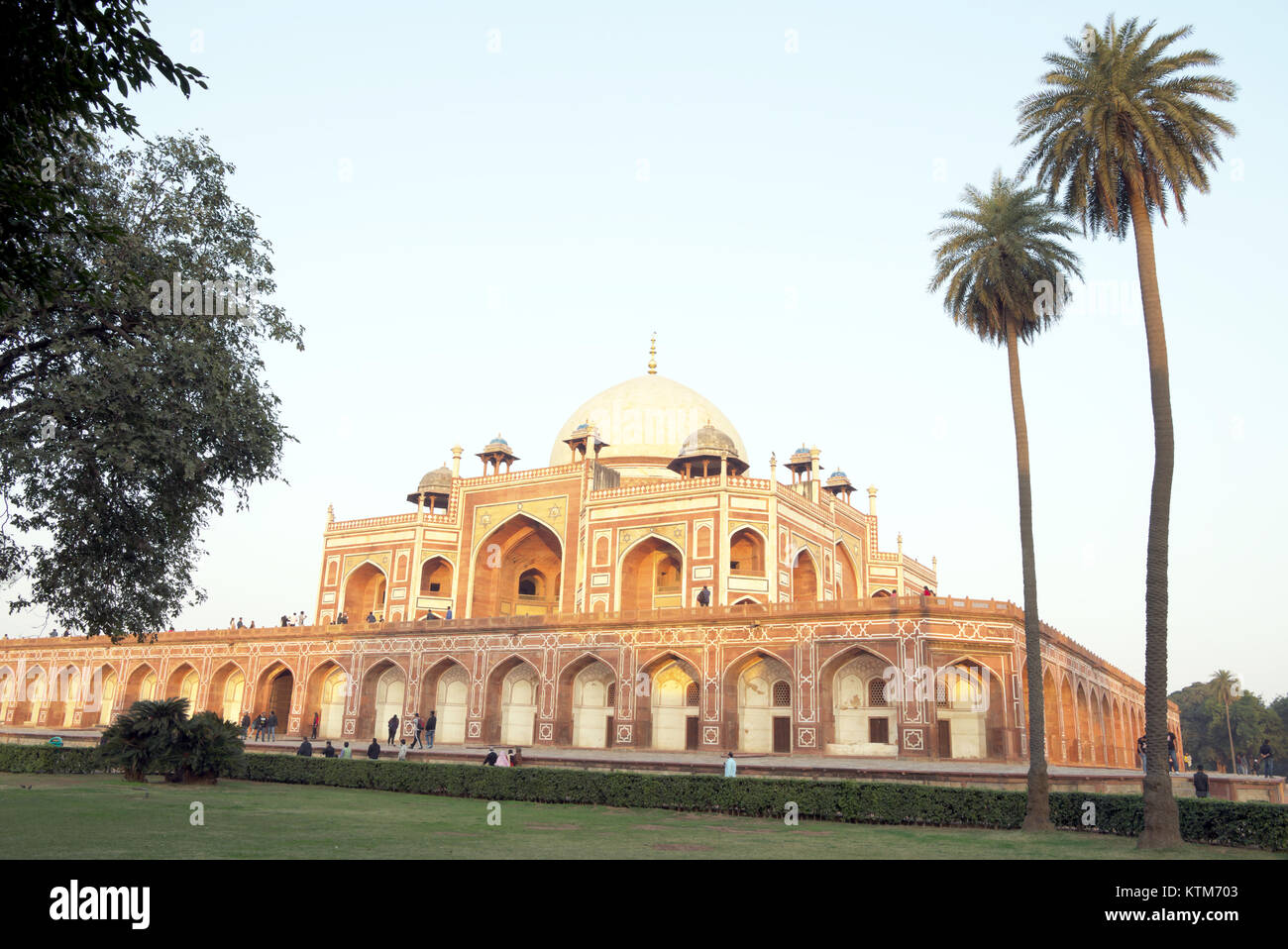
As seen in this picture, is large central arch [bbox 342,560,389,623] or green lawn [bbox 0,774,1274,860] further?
large central arch [bbox 342,560,389,623]

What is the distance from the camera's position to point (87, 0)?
28.2 ft

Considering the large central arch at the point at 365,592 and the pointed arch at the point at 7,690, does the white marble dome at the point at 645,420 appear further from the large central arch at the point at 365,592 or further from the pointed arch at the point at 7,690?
the pointed arch at the point at 7,690

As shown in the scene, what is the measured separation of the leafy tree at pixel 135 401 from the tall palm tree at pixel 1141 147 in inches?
545

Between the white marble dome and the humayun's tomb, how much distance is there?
0.51ft

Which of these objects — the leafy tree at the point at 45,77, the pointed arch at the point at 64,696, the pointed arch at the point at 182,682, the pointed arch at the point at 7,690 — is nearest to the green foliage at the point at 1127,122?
the leafy tree at the point at 45,77

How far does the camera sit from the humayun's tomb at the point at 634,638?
1161 inches

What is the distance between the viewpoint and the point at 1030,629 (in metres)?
18.1

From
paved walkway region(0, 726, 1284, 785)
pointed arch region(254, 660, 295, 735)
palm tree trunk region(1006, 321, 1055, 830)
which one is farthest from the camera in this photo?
pointed arch region(254, 660, 295, 735)

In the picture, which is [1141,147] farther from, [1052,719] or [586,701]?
[586,701]

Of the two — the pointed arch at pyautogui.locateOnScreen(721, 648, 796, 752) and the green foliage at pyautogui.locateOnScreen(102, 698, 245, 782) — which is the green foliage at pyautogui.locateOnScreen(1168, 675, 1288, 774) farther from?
the green foliage at pyautogui.locateOnScreen(102, 698, 245, 782)

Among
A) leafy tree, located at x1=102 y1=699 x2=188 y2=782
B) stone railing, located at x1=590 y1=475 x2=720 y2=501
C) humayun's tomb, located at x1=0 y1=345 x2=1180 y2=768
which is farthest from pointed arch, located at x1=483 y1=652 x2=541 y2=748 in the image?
leafy tree, located at x1=102 y1=699 x2=188 y2=782

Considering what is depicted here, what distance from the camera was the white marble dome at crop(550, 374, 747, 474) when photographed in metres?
50.3
